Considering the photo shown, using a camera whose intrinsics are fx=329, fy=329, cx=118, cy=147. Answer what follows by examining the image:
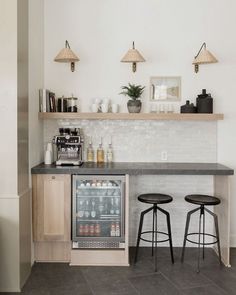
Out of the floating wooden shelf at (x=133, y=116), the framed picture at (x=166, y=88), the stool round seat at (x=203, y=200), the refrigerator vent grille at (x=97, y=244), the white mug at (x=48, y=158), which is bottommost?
the refrigerator vent grille at (x=97, y=244)

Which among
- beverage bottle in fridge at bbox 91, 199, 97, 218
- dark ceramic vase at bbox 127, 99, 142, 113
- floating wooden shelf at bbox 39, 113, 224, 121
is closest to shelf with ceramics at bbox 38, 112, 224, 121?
floating wooden shelf at bbox 39, 113, 224, 121

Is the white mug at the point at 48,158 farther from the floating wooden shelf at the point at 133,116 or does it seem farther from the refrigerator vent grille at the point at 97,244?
the refrigerator vent grille at the point at 97,244

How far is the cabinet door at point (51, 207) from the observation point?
3312 millimetres

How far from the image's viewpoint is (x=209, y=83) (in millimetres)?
3855

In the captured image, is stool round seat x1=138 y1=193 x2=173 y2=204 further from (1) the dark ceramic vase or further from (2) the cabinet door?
(1) the dark ceramic vase

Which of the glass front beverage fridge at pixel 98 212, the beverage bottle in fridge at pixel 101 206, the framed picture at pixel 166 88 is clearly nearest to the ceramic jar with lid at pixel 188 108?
the framed picture at pixel 166 88

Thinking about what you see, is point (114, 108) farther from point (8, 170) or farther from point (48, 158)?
point (8, 170)

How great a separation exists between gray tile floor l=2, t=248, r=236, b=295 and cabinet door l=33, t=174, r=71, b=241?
330mm

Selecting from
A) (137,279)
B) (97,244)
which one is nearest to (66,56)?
(97,244)

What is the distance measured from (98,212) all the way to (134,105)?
124 cm

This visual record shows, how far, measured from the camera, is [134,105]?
3.70m

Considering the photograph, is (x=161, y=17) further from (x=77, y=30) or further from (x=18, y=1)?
(x=18, y=1)

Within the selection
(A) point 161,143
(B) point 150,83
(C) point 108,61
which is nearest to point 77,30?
(C) point 108,61

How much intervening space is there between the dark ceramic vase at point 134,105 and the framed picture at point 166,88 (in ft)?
0.88
